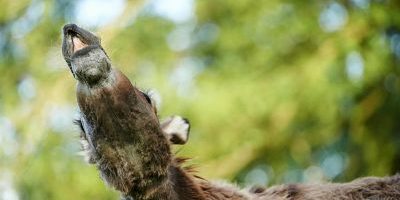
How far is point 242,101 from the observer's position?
36.5 feet

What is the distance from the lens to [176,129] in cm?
459

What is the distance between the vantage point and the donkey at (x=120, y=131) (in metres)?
3.66

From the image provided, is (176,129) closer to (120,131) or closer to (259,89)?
(120,131)

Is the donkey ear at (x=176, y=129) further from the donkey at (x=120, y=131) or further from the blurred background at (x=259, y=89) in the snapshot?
the blurred background at (x=259, y=89)

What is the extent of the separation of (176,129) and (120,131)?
76 cm

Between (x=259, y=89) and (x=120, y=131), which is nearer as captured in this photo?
(x=120, y=131)

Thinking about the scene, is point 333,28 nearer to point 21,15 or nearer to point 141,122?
point 21,15

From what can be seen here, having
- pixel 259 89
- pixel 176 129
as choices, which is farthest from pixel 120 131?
pixel 259 89

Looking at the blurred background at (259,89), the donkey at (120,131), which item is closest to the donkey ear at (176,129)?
the donkey at (120,131)

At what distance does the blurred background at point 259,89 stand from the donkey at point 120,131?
585 centimetres

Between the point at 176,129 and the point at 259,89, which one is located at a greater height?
the point at 259,89

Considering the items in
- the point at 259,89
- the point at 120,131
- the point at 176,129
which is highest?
the point at 259,89

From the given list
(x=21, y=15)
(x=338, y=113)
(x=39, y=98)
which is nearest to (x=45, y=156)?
(x=39, y=98)

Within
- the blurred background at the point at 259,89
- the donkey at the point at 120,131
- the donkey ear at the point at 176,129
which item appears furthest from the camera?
the blurred background at the point at 259,89
